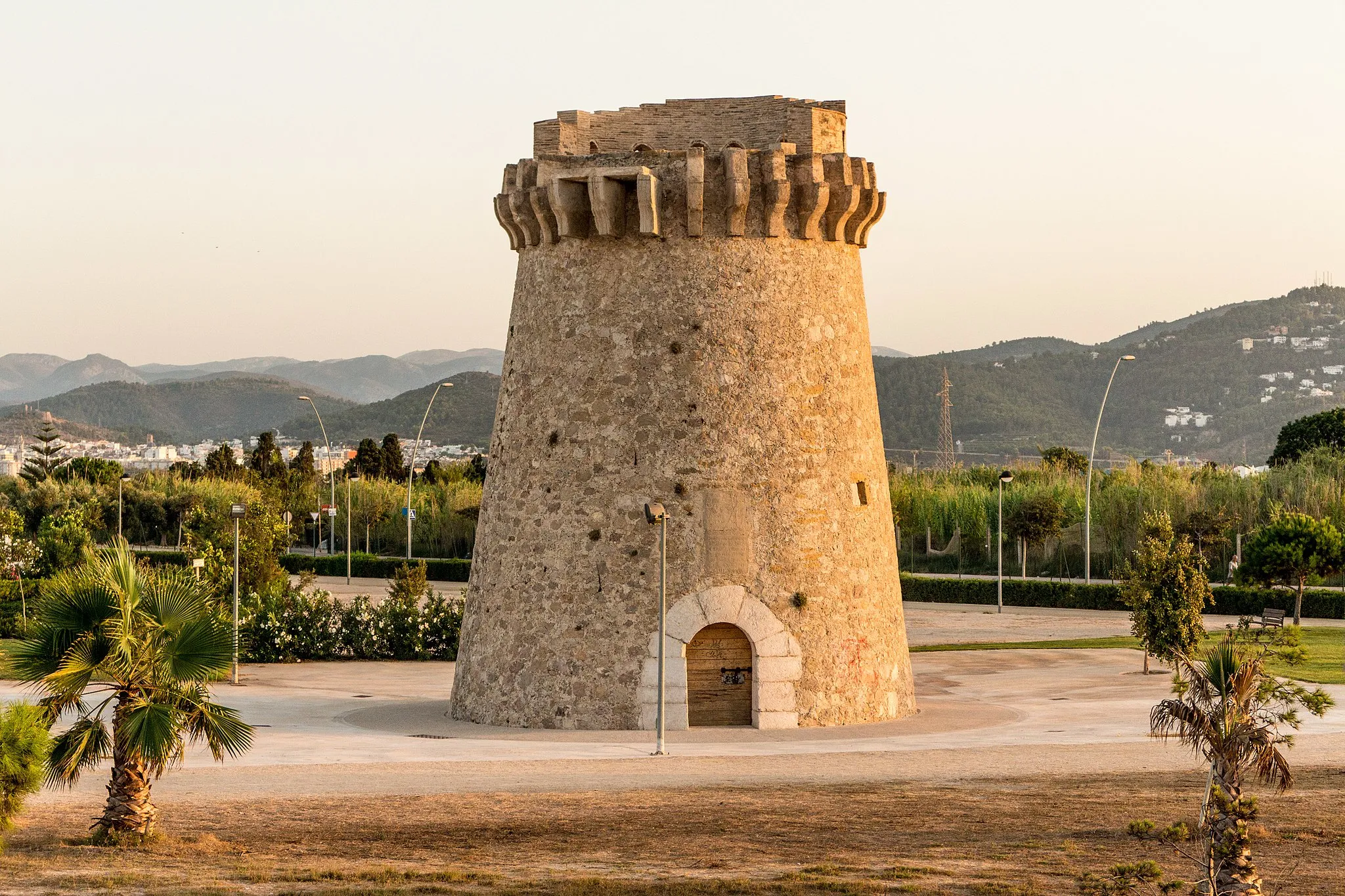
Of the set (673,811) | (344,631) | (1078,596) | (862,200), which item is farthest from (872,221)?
(1078,596)

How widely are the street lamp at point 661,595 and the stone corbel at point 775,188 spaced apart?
445 centimetres

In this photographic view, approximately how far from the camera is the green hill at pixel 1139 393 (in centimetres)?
15875

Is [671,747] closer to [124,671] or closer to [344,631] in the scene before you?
[124,671]

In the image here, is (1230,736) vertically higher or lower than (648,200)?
lower

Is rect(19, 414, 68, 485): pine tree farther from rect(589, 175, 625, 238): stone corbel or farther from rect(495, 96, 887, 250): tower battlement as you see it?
rect(589, 175, 625, 238): stone corbel

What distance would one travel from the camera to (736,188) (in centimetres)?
2211

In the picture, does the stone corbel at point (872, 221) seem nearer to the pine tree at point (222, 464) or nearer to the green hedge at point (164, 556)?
the green hedge at point (164, 556)

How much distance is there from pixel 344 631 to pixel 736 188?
1883 cm

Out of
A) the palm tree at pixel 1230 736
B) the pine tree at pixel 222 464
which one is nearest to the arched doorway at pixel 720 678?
the palm tree at pixel 1230 736

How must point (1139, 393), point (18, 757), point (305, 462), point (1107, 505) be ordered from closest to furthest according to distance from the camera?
point (18, 757), point (1107, 505), point (305, 462), point (1139, 393)

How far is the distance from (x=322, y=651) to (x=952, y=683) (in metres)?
14.8

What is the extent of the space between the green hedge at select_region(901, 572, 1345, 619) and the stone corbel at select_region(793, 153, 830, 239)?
2820cm

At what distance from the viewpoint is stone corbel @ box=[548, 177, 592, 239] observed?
22.4m

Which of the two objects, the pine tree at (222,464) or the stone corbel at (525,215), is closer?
the stone corbel at (525,215)
